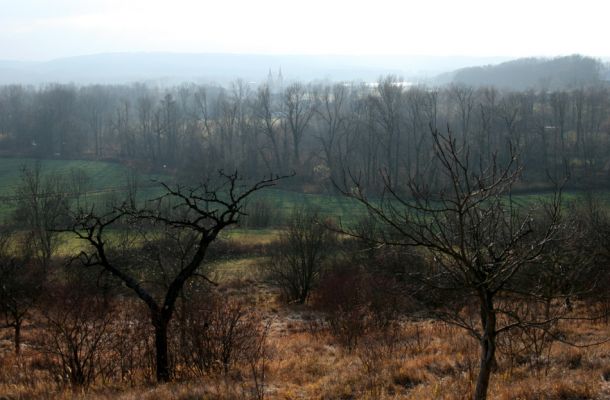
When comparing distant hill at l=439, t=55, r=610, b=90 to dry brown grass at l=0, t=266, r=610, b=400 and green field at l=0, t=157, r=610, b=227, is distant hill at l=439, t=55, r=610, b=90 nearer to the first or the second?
green field at l=0, t=157, r=610, b=227

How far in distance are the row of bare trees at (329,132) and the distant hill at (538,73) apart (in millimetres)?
49426

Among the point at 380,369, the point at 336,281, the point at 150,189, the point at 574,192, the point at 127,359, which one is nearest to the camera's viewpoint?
the point at 380,369

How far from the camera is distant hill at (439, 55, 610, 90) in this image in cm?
12250

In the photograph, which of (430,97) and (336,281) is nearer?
(336,281)

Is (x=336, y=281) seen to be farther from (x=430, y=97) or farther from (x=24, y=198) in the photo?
(x=430, y=97)

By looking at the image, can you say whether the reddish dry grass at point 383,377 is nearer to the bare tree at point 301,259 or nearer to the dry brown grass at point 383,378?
the dry brown grass at point 383,378

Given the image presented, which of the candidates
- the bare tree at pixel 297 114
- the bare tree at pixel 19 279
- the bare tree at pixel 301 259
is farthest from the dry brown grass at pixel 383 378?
the bare tree at pixel 297 114

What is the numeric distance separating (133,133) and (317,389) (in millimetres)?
68869

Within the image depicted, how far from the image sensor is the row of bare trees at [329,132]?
61.0 m

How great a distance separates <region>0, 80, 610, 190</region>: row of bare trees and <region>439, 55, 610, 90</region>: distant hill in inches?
1946

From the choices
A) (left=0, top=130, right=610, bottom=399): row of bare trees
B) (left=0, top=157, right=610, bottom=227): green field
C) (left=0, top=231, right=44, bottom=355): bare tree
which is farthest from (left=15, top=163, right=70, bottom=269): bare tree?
(left=0, top=157, right=610, bottom=227): green field

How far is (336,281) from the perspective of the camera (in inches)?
815

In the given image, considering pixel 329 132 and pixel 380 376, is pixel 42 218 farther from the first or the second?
pixel 329 132

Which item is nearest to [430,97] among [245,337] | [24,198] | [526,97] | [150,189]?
[526,97]
